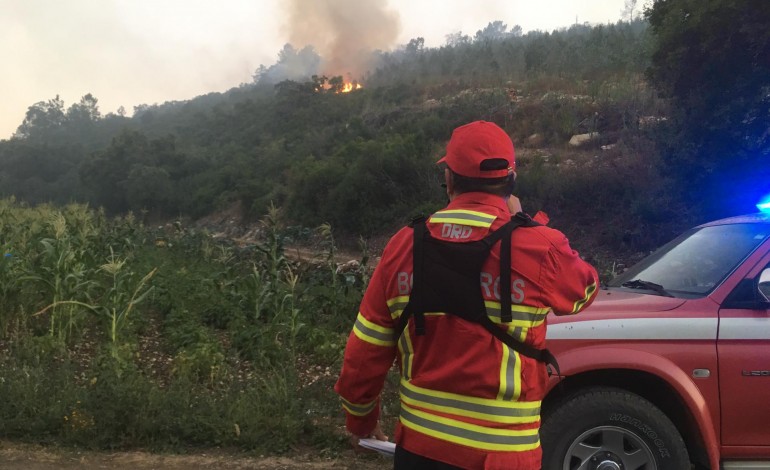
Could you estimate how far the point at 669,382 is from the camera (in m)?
3.26

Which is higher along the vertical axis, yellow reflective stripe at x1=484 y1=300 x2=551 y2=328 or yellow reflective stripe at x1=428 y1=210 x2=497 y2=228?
yellow reflective stripe at x1=428 y1=210 x2=497 y2=228

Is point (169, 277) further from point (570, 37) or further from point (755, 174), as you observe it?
point (570, 37)

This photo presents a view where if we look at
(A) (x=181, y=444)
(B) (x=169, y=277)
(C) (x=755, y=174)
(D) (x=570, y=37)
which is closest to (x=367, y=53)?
(D) (x=570, y=37)

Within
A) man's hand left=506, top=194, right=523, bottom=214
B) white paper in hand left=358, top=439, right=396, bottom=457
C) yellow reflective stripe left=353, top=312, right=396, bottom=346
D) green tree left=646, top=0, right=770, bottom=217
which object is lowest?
white paper in hand left=358, top=439, right=396, bottom=457

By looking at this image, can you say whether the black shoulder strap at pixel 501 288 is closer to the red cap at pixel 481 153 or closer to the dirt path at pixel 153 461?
the red cap at pixel 481 153

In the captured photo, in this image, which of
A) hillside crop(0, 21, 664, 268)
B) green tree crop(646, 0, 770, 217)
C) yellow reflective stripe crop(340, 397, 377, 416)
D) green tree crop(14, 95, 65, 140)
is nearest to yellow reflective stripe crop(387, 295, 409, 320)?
yellow reflective stripe crop(340, 397, 377, 416)

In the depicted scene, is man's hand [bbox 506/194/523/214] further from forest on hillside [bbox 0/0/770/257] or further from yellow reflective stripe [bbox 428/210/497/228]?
forest on hillside [bbox 0/0/770/257]

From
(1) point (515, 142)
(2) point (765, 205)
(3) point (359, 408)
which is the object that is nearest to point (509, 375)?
(3) point (359, 408)

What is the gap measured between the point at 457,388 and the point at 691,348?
82.2 inches

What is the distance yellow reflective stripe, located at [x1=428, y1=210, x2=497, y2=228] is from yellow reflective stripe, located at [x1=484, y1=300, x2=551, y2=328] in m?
0.24

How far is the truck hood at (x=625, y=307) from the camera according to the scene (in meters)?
3.41

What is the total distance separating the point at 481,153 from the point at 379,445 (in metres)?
1.07

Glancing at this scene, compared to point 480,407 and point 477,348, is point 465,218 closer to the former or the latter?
point 477,348

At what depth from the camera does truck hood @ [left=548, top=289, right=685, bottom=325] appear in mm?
3406
